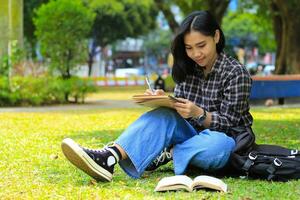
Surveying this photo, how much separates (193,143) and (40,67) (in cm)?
1217

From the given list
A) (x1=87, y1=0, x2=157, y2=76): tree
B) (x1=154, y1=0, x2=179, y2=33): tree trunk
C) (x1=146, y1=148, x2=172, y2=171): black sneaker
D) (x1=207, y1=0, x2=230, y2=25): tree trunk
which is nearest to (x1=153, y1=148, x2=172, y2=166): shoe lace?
(x1=146, y1=148, x2=172, y2=171): black sneaker

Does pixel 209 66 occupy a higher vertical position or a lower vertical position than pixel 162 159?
higher

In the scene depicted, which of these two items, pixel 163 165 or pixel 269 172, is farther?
pixel 163 165

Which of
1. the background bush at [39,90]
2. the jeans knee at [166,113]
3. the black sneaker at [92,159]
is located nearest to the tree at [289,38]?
the background bush at [39,90]

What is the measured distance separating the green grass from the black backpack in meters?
0.09

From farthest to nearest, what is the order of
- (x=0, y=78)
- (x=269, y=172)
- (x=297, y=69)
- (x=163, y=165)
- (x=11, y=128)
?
1. (x=297, y=69)
2. (x=0, y=78)
3. (x=11, y=128)
4. (x=163, y=165)
5. (x=269, y=172)

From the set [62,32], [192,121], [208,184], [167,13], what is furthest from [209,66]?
[167,13]

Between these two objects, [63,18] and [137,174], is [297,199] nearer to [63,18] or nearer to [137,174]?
[137,174]

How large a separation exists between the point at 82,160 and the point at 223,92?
117cm

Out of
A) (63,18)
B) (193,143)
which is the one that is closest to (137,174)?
(193,143)

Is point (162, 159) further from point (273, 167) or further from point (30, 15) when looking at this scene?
point (30, 15)

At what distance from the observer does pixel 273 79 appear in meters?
16.4

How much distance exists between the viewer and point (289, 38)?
21.3 meters

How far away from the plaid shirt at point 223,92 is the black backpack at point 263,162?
156 mm
